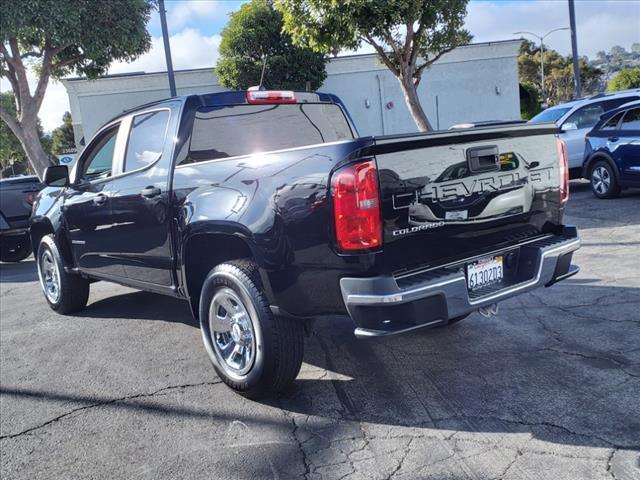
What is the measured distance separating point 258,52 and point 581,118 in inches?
486

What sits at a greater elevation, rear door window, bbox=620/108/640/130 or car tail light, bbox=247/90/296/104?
car tail light, bbox=247/90/296/104

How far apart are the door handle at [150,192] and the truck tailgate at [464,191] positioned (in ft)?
6.25

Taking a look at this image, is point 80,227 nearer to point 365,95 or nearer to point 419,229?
point 419,229

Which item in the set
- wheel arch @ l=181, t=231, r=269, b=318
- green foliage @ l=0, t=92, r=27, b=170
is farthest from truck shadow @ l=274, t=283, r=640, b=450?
green foliage @ l=0, t=92, r=27, b=170

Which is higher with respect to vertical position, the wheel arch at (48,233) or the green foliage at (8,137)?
the green foliage at (8,137)

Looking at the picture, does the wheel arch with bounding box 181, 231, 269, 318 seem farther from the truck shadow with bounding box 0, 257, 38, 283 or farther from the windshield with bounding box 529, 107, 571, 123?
the windshield with bounding box 529, 107, 571, 123

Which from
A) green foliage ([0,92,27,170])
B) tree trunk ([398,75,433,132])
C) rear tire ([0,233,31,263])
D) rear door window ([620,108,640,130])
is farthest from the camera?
green foliage ([0,92,27,170])

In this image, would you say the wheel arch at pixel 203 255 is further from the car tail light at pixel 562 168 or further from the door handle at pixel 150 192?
the car tail light at pixel 562 168

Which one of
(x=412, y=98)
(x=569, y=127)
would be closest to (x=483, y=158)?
(x=569, y=127)

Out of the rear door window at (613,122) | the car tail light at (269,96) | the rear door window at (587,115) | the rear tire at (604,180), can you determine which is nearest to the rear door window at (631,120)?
the rear door window at (613,122)

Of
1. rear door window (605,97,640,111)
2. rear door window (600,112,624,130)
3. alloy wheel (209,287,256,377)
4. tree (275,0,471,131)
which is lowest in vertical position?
alloy wheel (209,287,256,377)

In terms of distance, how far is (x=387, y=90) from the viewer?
25.3m

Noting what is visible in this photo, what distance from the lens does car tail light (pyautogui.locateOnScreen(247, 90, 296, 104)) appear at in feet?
14.5

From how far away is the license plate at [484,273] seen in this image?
10.8 ft
